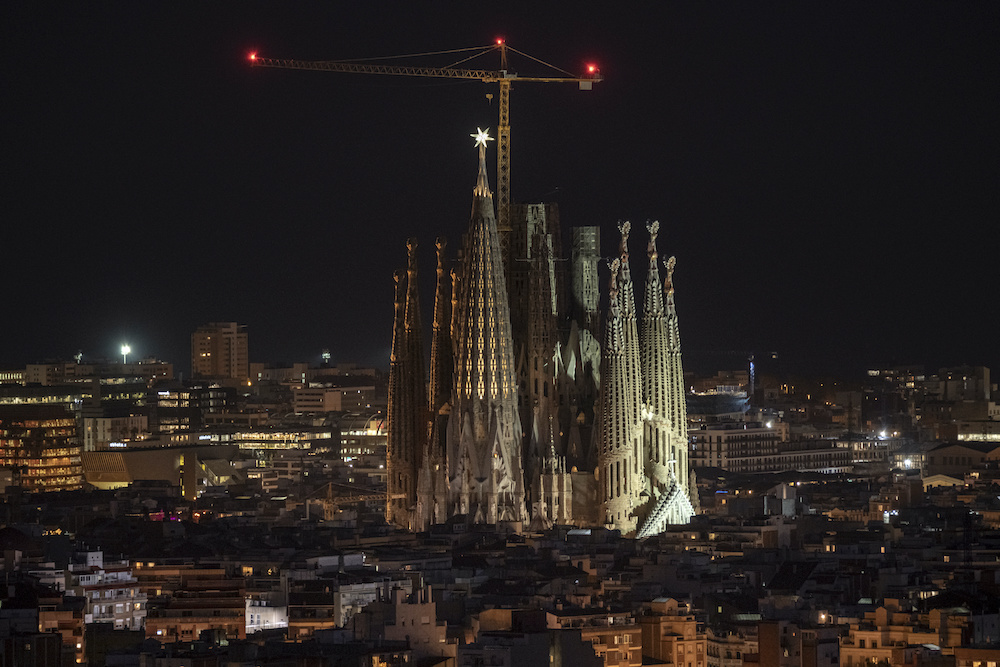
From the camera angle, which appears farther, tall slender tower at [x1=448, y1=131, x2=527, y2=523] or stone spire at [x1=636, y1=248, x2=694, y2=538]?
stone spire at [x1=636, y1=248, x2=694, y2=538]

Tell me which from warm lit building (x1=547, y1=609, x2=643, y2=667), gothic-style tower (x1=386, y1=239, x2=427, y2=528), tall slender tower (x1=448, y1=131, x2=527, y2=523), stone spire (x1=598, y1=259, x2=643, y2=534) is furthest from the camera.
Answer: gothic-style tower (x1=386, y1=239, x2=427, y2=528)

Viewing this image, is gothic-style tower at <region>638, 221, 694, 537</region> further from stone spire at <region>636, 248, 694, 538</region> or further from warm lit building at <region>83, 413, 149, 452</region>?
warm lit building at <region>83, 413, 149, 452</region>

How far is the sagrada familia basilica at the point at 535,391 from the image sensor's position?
114m

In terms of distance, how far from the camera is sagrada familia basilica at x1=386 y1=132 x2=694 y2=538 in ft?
375

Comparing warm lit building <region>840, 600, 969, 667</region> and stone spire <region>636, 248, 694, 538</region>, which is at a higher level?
stone spire <region>636, 248, 694, 538</region>

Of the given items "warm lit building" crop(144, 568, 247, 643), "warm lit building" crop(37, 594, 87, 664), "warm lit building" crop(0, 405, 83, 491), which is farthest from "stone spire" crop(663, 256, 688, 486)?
"warm lit building" crop(0, 405, 83, 491)

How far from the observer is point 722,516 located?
121 meters

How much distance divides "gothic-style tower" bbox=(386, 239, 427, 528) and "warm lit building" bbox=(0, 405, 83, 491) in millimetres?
43612

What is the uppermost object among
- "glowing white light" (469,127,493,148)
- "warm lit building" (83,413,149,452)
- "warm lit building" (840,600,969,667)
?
"glowing white light" (469,127,493,148)

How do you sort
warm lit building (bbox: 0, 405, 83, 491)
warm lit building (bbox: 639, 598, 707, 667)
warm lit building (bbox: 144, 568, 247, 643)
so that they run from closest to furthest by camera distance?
warm lit building (bbox: 639, 598, 707, 667) → warm lit building (bbox: 144, 568, 247, 643) → warm lit building (bbox: 0, 405, 83, 491)

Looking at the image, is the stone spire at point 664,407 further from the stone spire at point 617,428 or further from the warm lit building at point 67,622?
the warm lit building at point 67,622

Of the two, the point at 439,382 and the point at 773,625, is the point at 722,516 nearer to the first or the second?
the point at 439,382

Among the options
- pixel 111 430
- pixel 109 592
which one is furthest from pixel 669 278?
pixel 111 430

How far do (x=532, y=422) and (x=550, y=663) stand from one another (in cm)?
4348
